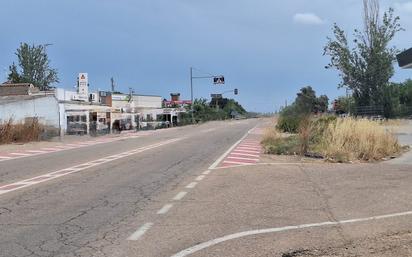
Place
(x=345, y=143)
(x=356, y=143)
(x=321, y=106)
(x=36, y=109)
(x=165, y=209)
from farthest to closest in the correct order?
(x=321, y=106) → (x=36, y=109) → (x=345, y=143) → (x=356, y=143) → (x=165, y=209)

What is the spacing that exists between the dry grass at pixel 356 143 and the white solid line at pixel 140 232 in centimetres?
1253

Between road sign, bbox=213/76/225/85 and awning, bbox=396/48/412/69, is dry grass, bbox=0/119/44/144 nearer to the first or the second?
awning, bbox=396/48/412/69

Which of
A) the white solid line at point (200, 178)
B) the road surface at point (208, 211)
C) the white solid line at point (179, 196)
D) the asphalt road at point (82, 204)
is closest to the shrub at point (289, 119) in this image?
the asphalt road at point (82, 204)

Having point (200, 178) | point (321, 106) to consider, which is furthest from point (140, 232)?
point (321, 106)

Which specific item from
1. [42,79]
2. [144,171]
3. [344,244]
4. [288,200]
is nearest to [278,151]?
[144,171]

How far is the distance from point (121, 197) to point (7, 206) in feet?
7.35

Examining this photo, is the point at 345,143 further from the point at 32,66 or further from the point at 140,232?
the point at 32,66

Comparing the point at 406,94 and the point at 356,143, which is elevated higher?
the point at 406,94

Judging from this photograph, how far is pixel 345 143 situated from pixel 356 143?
1.41 feet

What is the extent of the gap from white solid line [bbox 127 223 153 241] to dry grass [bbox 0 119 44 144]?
94.7 ft

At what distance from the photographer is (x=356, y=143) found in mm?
22547

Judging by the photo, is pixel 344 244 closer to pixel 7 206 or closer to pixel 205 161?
pixel 7 206

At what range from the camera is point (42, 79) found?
9675 centimetres

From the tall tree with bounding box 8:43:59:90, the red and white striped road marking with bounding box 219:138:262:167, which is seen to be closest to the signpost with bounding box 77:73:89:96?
the tall tree with bounding box 8:43:59:90
